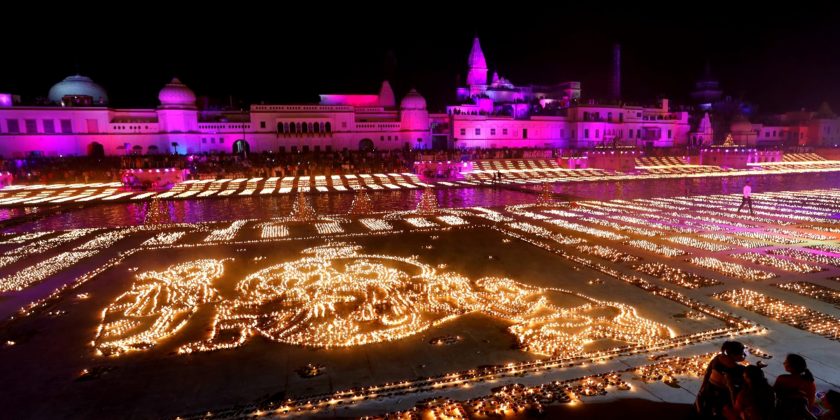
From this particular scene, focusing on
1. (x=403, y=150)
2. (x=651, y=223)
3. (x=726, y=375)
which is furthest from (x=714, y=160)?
(x=726, y=375)

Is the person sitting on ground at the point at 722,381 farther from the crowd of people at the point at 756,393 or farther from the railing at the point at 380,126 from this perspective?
the railing at the point at 380,126

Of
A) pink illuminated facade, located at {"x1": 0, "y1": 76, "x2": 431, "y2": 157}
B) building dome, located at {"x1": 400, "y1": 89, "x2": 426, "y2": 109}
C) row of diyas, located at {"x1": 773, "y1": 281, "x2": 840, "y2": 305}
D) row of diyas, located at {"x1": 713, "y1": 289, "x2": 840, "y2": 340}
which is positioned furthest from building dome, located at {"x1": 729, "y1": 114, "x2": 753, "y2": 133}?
row of diyas, located at {"x1": 713, "y1": 289, "x2": 840, "y2": 340}

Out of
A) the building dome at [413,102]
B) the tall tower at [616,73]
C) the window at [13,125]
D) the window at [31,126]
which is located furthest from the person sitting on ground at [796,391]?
the tall tower at [616,73]

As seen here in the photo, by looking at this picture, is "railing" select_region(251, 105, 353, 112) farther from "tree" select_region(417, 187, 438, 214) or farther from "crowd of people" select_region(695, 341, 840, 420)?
"crowd of people" select_region(695, 341, 840, 420)

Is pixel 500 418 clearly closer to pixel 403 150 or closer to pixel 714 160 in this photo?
pixel 403 150

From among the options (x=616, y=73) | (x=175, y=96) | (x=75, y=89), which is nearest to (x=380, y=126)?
(x=175, y=96)
